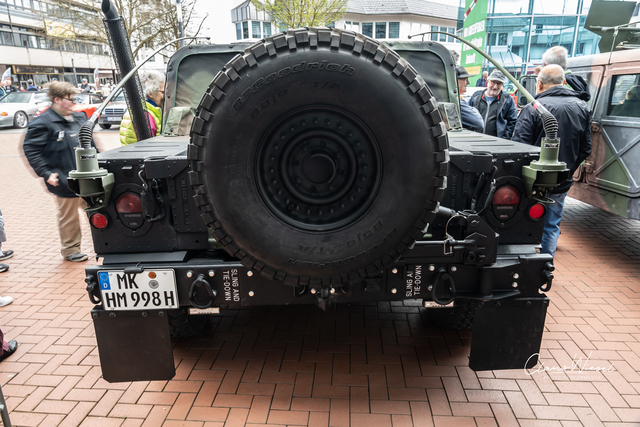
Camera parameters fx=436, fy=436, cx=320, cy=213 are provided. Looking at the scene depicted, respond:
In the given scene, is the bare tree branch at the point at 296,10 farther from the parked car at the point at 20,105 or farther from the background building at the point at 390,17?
the background building at the point at 390,17

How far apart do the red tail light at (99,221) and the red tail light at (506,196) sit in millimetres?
2171

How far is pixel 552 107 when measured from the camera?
4254 millimetres

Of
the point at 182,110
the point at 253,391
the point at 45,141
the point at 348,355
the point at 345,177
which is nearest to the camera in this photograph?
the point at 345,177

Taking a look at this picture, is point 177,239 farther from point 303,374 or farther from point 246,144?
point 303,374

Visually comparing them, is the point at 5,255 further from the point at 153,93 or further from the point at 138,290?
the point at 138,290

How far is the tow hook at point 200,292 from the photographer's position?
2359 millimetres

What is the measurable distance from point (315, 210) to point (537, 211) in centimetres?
130

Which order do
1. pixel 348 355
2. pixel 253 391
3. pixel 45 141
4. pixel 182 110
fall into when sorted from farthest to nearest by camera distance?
pixel 45 141
pixel 182 110
pixel 348 355
pixel 253 391

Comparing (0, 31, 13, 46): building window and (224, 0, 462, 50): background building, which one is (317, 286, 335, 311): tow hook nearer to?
(224, 0, 462, 50): background building

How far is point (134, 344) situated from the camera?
8.23 feet

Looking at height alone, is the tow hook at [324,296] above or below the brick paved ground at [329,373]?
above

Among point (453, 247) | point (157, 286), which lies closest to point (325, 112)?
point (453, 247)

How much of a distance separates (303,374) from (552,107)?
11.3 feet

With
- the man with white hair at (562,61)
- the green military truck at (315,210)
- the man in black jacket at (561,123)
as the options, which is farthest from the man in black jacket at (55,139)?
the man with white hair at (562,61)
